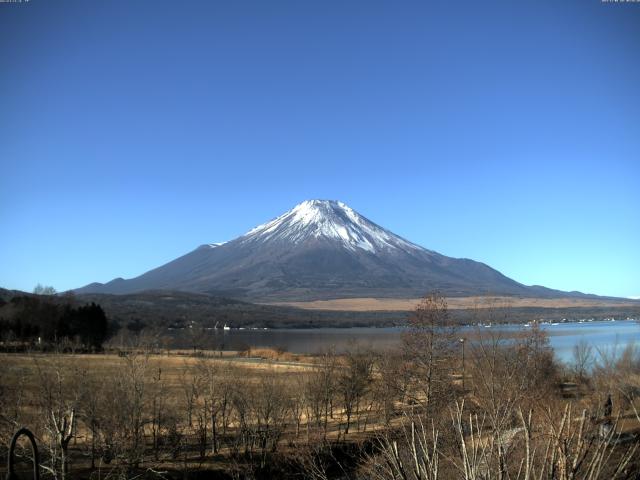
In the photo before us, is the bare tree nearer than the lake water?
Yes

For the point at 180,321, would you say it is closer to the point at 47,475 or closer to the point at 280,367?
the point at 280,367

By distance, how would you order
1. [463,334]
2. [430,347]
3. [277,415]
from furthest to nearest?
1. [463,334]
2. [277,415]
3. [430,347]

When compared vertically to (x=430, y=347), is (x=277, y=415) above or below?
below

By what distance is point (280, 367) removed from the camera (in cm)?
5403

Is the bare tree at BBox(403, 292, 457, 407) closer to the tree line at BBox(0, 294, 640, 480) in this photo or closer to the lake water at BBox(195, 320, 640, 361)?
the tree line at BBox(0, 294, 640, 480)

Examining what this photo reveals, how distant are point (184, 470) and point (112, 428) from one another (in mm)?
2948

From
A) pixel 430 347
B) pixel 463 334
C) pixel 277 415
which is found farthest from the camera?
pixel 463 334

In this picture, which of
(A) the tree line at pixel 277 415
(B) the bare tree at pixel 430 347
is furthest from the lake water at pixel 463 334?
(B) the bare tree at pixel 430 347

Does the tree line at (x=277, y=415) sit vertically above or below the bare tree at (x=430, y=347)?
below

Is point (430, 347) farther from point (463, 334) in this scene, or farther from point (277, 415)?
point (463, 334)

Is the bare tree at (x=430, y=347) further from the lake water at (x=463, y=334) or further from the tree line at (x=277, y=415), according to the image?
the lake water at (x=463, y=334)

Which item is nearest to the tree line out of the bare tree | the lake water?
the bare tree

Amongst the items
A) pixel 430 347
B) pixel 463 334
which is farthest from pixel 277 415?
pixel 463 334

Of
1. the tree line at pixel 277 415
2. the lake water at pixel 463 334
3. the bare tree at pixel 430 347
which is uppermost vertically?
the bare tree at pixel 430 347
